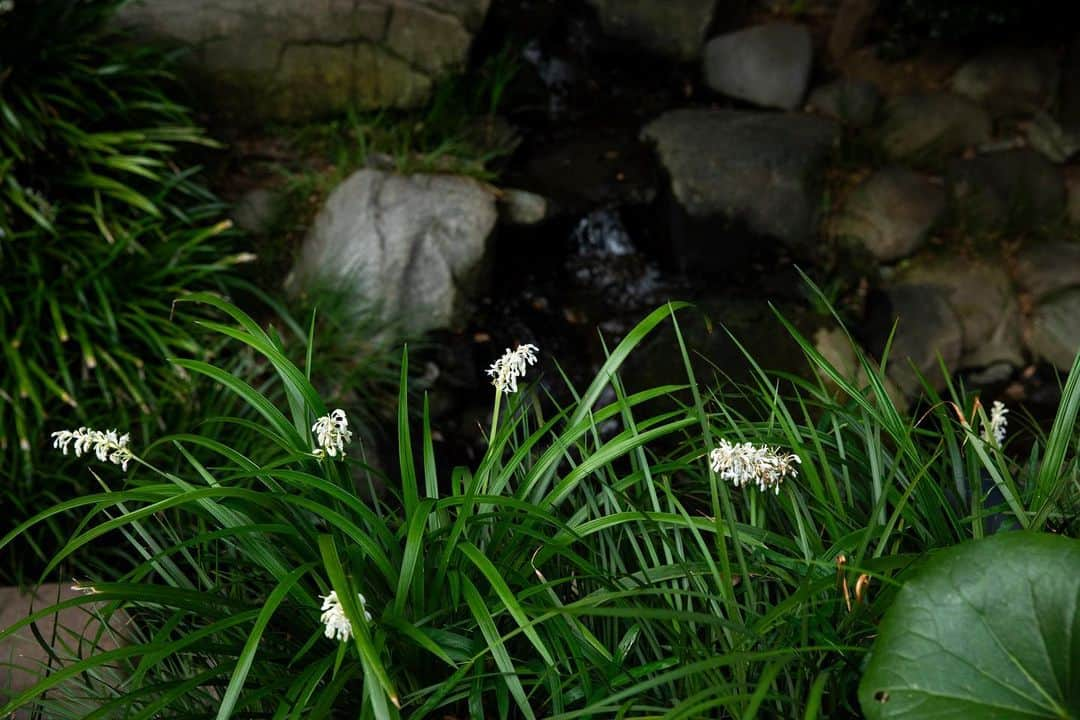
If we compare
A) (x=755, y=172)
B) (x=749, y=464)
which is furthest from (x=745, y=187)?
(x=749, y=464)

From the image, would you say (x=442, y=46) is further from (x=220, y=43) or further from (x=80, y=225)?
(x=80, y=225)

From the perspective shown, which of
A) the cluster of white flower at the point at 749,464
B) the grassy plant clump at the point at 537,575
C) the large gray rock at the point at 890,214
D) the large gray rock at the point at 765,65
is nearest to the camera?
the grassy plant clump at the point at 537,575

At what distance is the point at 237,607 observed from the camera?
174cm

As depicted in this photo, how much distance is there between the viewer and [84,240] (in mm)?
3979

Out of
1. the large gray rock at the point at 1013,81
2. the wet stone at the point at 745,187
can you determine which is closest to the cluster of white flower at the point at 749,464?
the wet stone at the point at 745,187

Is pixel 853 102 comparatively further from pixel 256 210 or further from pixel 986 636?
pixel 986 636

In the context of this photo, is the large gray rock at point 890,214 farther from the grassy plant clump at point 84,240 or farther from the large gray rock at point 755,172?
the grassy plant clump at point 84,240

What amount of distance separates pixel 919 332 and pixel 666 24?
2.90 m

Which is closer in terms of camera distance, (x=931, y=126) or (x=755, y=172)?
(x=755, y=172)

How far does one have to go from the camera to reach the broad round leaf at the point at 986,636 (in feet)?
4.38

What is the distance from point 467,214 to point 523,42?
2191 millimetres

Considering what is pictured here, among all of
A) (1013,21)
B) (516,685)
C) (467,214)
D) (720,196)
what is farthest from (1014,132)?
(516,685)

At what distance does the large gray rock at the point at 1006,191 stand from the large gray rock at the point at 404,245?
2566mm

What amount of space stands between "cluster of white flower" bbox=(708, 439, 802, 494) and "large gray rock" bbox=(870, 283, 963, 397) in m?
3.16
